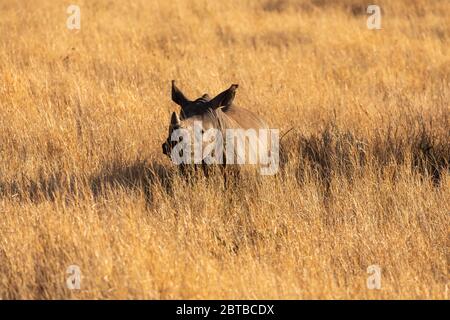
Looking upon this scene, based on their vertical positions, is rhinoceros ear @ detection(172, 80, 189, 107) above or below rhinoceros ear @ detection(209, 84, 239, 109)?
above

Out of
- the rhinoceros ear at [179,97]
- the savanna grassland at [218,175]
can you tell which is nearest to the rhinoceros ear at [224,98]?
the rhinoceros ear at [179,97]

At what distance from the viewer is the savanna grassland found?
15.1 feet

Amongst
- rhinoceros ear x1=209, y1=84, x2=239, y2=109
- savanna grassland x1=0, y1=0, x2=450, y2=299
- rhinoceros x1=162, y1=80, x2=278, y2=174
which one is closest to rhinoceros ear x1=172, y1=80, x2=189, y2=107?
rhinoceros x1=162, y1=80, x2=278, y2=174

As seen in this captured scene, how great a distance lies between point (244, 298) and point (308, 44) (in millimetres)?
7283

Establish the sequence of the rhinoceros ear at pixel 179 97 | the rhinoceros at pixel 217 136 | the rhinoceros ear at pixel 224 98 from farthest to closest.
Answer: the rhinoceros ear at pixel 179 97
the rhinoceros ear at pixel 224 98
the rhinoceros at pixel 217 136

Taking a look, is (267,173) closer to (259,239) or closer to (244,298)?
(259,239)

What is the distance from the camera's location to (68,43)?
1037 cm

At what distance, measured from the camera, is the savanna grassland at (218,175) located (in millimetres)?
4617

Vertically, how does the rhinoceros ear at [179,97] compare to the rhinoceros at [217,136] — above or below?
above

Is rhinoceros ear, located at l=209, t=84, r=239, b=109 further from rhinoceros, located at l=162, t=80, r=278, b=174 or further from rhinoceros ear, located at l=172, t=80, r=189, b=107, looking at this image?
rhinoceros ear, located at l=172, t=80, r=189, b=107

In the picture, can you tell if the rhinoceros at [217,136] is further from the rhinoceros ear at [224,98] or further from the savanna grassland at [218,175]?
the savanna grassland at [218,175]
